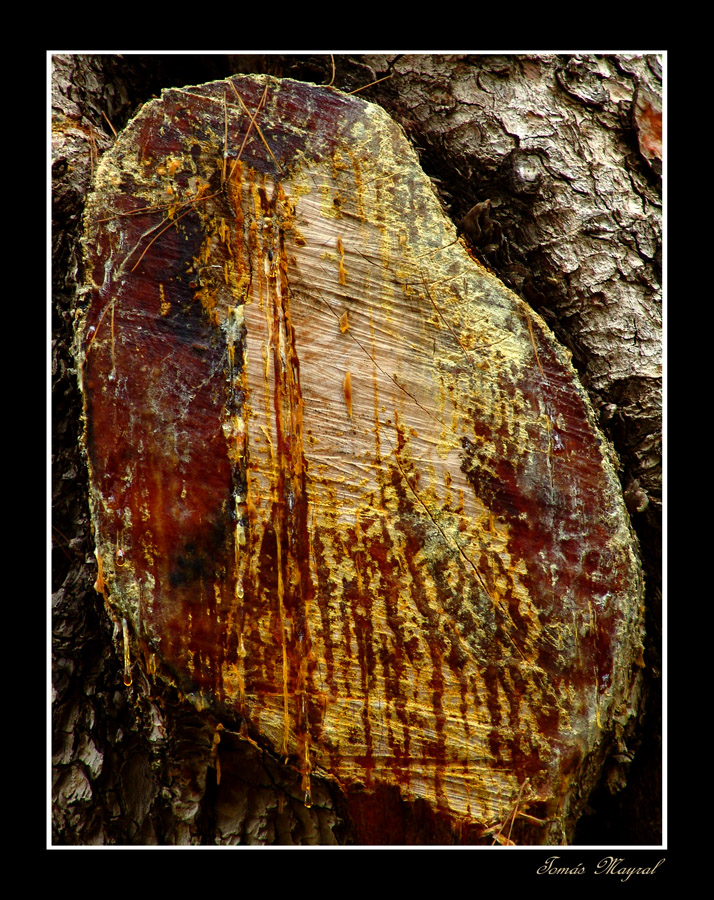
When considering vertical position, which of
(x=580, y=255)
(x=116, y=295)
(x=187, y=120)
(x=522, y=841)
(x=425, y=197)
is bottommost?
(x=522, y=841)

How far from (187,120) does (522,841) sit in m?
1.68

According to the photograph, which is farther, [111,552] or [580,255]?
[580,255]

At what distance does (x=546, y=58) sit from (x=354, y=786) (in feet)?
5.39

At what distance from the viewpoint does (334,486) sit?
4.37 ft

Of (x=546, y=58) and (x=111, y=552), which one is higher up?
(x=546, y=58)

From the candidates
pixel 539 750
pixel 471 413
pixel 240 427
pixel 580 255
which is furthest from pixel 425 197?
pixel 539 750

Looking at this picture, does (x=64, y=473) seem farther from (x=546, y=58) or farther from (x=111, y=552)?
(x=546, y=58)

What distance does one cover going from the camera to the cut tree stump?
1316mm

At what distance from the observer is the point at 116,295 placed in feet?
4.31

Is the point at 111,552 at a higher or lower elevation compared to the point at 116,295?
lower

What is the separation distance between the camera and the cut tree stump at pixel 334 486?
1.32 meters
